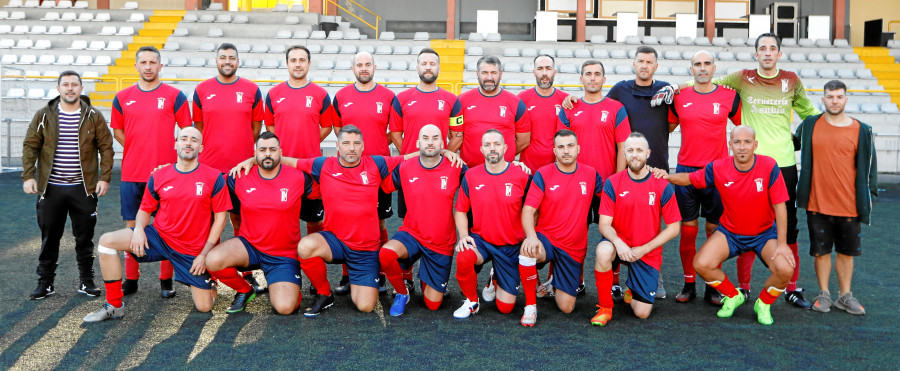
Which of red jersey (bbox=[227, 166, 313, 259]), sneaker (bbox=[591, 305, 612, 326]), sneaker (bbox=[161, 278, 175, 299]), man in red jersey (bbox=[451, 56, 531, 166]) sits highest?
man in red jersey (bbox=[451, 56, 531, 166])

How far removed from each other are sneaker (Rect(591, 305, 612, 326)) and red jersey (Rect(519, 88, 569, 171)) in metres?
1.22

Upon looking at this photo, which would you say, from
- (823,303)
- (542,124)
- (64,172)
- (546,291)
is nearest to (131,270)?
(64,172)

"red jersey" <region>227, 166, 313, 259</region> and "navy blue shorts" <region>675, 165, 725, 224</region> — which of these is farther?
"navy blue shorts" <region>675, 165, 725, 224</region>

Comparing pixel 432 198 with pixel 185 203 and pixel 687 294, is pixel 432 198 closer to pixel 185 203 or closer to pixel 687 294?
pixel 185 203

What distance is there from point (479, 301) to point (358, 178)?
112 centimetres

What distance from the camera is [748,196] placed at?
4.35 meters

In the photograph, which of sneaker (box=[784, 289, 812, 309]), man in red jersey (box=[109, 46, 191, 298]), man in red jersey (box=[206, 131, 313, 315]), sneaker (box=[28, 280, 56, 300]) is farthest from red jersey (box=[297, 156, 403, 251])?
sneaker (box=[784, 289, 812, 309])

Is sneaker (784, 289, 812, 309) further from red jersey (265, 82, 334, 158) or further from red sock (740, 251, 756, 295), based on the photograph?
red jersey (265, 82, 334, 158)

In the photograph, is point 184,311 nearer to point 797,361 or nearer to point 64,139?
point 64,139

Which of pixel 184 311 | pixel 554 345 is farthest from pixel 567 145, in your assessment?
pixel 184 311

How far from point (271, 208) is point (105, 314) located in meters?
1.09

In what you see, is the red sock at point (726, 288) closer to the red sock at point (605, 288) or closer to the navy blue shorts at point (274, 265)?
the red sock at point (605, 288)

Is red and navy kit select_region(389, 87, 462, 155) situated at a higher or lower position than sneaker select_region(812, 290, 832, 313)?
higher

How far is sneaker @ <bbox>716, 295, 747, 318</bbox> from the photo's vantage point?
4.29m
